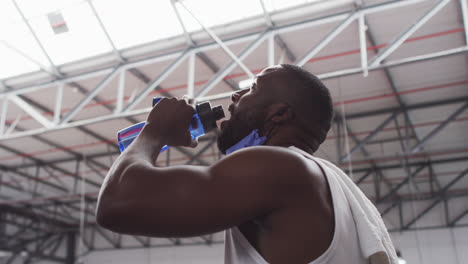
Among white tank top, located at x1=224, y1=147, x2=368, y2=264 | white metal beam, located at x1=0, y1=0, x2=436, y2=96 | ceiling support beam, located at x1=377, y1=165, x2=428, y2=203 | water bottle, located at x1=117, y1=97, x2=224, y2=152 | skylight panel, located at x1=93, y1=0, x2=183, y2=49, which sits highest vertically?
skylight panel, located at x1=93, y1=0, x2=183, y2=49

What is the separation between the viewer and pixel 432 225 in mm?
15453

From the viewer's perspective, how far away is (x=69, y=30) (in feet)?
23.6

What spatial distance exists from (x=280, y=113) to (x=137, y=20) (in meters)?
6.45

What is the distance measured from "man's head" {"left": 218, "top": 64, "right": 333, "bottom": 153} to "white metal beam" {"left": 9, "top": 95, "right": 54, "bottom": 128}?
7.17 m

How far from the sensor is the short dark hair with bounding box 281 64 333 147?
4.12 feet

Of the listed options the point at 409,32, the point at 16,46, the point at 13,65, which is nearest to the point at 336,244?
the point at 409,32

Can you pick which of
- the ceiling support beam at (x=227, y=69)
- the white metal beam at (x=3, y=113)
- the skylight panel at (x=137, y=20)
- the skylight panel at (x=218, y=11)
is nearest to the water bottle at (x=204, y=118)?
the ceiling support beam at (x=227, y=69)

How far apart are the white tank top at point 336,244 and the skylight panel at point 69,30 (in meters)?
6.75

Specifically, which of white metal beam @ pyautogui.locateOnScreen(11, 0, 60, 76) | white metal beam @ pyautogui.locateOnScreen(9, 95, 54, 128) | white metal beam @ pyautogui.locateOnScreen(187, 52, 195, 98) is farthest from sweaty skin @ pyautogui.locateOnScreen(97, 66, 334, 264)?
white metal beam @ pyautogui.locateOnScreen(9, 95, 54, 128)

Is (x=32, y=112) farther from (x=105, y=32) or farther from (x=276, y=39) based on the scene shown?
(x=276, y=39)

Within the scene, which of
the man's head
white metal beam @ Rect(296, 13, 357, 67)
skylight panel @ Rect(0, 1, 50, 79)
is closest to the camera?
the man's head

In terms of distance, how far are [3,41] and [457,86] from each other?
27.0ft

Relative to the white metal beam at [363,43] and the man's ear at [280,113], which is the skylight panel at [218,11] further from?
the man's ear at [280,113]

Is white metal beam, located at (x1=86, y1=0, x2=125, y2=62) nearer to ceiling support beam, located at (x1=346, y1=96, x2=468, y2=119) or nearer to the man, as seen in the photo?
ceiling support beam, located at (x1=346, y1=96, x2=468, y2=119)
